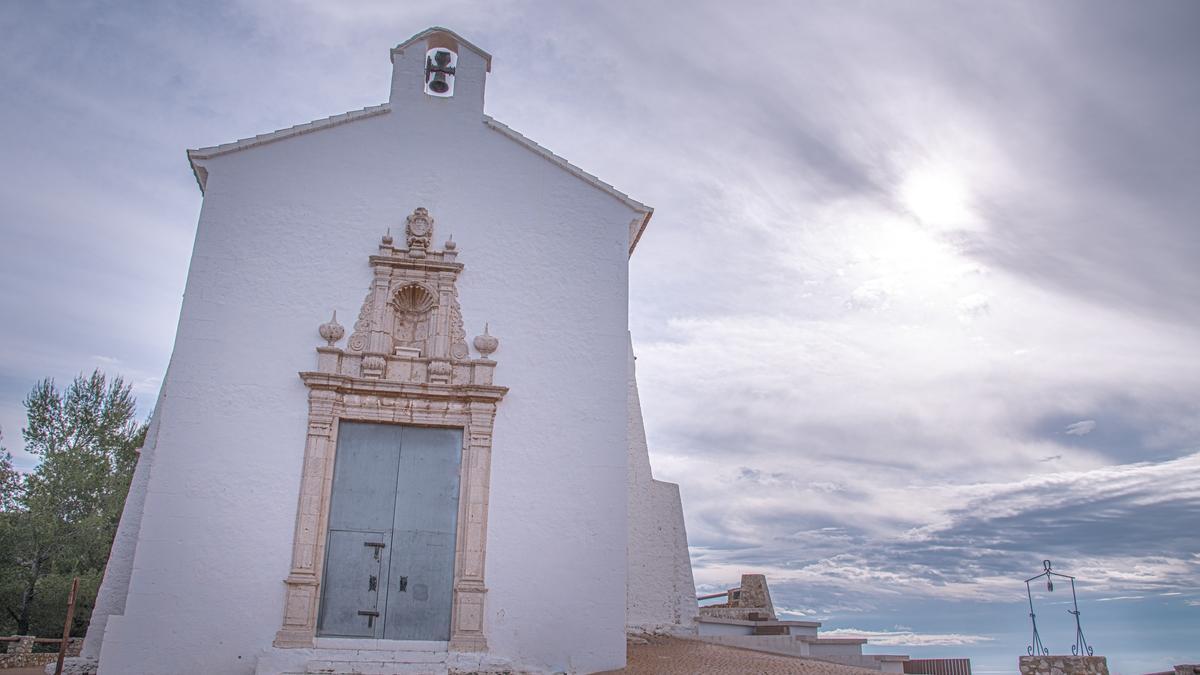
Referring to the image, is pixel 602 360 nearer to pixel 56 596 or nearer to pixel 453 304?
pixel 453 304

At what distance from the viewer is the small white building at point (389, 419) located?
408 inches

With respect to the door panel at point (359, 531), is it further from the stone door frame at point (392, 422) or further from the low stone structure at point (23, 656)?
the low stone structure at point (23, 656)

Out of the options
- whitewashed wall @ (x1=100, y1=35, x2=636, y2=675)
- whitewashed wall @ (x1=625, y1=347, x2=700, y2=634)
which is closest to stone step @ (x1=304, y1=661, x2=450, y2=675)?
whitewashed wall @ (x1=100, y1=35, x2=636, y2=675)

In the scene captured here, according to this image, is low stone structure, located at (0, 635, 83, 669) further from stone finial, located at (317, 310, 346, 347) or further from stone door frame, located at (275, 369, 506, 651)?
stone finial, located at (317, 310, 346, 347)

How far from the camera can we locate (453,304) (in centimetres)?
1184

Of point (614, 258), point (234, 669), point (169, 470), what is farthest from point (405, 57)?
point (234, 669)

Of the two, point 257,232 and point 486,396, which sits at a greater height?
point 257,232

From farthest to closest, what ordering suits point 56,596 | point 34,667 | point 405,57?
point 56,596 → point 34,667 → point 405,57

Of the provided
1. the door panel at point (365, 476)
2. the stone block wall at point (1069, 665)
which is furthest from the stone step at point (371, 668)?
the stone block wall at point (1069, 665)

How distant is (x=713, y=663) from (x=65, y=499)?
2061cm

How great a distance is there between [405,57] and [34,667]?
12856mm

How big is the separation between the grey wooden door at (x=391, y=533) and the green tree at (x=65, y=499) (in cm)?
1525

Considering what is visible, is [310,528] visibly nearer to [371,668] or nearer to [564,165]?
[371,668]

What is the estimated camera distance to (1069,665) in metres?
10.6
